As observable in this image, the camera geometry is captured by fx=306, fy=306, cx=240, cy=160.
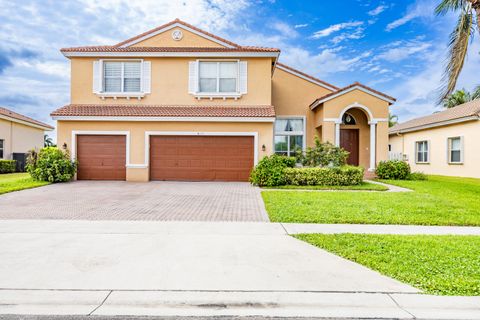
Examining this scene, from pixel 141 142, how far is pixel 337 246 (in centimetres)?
1254

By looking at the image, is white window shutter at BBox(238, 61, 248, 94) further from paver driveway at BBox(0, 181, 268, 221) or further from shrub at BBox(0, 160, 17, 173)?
shrub at BBox(0, 160, 17, 173)

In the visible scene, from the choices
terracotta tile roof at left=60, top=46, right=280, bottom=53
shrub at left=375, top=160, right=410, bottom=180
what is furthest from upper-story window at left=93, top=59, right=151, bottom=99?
shrub at left=375, top=160, right=410, bottom=180

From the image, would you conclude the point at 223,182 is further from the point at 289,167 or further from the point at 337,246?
the point at 337,246

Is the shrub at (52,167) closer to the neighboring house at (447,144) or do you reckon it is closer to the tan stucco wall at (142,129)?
the tan stucco wall at (142,129)

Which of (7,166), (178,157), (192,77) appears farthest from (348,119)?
(7,166)

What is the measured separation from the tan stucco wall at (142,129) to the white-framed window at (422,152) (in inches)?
488

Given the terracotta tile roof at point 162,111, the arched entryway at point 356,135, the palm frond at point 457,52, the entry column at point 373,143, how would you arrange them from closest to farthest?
the palm frond at point 457,52
the terracotta tile roof at point 162,111
the entry column at point 373,143
the arched entryway at point 356,135

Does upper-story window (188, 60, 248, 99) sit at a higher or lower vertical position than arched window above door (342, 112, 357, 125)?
higher

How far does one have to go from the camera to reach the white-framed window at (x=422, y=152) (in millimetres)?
20875

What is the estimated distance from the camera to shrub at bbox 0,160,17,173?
849 inches

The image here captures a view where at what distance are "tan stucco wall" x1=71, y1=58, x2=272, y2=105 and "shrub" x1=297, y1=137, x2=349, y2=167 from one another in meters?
3.65

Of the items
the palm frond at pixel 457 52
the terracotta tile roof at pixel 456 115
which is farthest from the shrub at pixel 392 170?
the palm frond at pixel 457 52

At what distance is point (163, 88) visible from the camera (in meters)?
16.5

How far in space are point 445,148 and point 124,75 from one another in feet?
64.2
